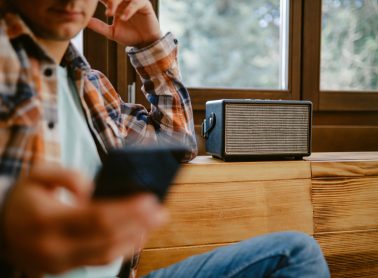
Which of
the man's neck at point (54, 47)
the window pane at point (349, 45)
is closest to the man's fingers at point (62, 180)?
the man's neck at point (54, 47)

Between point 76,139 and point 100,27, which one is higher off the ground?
point 100,27

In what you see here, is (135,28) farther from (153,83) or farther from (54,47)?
(54,47)

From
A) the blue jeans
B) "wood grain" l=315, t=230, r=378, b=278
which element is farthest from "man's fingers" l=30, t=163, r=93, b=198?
"wood grain" l=315, t=230, r=378, b=278

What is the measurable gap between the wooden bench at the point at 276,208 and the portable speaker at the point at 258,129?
46mm

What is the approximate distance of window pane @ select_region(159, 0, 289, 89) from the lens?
1.66 meters

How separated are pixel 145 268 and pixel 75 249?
2.71ft

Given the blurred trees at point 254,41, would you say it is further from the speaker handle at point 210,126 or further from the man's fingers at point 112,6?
the man's fingers at point 112,6

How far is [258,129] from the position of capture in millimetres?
1265

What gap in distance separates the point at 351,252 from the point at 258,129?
0.51 metres

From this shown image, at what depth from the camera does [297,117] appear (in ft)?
4.27

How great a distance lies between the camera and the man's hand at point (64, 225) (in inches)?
13.9

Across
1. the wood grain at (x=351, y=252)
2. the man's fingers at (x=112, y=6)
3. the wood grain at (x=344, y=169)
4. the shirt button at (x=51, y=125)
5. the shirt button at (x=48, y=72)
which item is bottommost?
the wood grain at (x=351, y=252)

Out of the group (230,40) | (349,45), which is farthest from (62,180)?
(349,45)

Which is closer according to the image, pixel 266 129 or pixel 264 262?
pixel 264 262
